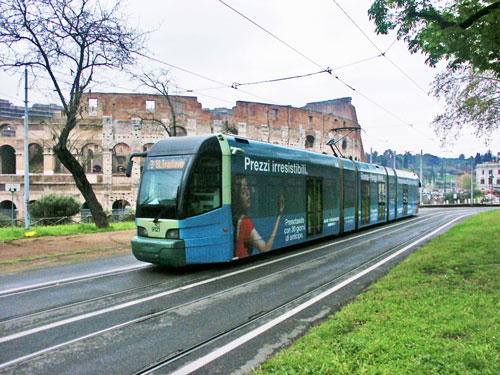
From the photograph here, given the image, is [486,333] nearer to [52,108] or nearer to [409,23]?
[409,23]

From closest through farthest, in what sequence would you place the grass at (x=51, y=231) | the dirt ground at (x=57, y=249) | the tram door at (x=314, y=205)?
the dirt ground at (x=57, y=249), the tram door at (x=314, y=205), the grass at (x=51, y=231)

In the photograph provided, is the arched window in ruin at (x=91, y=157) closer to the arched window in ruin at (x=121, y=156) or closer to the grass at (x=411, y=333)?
the arched window in ruin at (x=121, y=156)

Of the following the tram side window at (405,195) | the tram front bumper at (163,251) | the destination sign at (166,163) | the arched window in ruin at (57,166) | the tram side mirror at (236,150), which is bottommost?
the tram front bumper at (163,251)

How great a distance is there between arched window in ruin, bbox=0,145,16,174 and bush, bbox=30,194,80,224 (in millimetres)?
15758

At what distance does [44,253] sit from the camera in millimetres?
11484

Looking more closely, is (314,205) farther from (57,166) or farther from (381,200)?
(57,166)

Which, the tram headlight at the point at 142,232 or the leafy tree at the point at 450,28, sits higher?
the leafy tree at the point at 450,28

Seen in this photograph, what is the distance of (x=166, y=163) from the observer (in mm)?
8242

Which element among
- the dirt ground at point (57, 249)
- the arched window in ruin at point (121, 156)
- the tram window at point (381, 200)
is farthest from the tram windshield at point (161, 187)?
the arched window in ruin at point (121, 156)

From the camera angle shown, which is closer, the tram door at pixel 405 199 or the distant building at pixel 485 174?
the tram door at pixel 405 199

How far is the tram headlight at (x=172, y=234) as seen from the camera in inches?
306

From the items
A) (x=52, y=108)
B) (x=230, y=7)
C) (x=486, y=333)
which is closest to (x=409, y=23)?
(x=230, y=7)

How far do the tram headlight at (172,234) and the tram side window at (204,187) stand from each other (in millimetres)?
436

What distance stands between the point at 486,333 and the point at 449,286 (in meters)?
2.35
